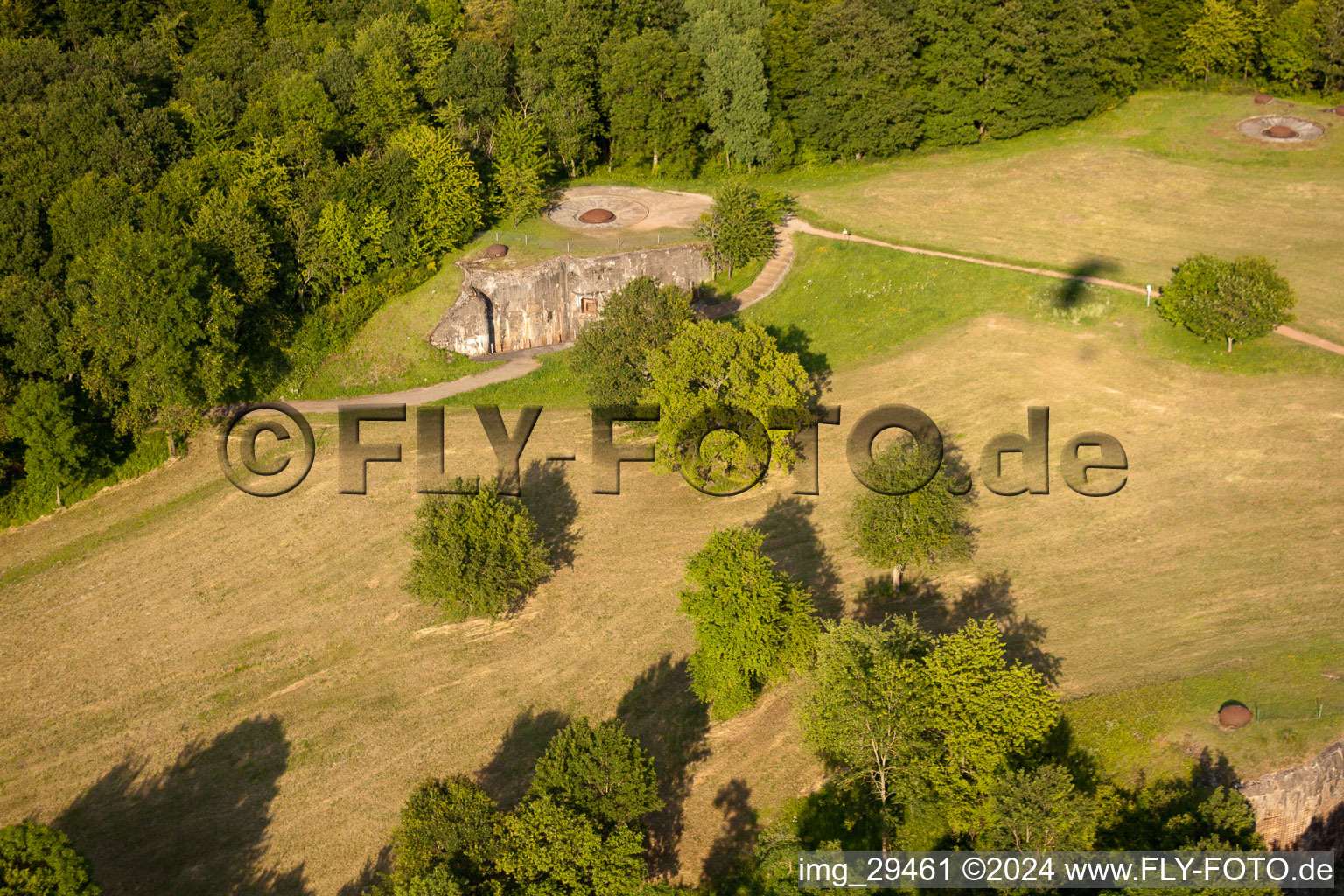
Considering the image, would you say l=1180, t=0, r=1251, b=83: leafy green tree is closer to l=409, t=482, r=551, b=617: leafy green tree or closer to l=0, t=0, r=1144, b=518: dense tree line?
l=0, t=0, r=1144, b=518: dense tree line

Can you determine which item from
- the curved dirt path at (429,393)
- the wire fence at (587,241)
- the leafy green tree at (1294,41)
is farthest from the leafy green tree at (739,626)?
the leafy green tree at (1294,41)

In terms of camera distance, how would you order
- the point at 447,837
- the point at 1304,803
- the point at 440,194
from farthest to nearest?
1. the point at 440,194
2. the point at 1304,803
3. the point at 447,837

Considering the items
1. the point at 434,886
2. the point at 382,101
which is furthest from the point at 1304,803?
the point at 382,101

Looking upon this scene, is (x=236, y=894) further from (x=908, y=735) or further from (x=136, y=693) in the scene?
(x=908, y=735)

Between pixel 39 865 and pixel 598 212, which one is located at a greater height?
pixel 598 212

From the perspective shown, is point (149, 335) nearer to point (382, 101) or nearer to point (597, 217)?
point (382, 101)

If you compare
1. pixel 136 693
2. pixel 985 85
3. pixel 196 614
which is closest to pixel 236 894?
pixel 136 693
